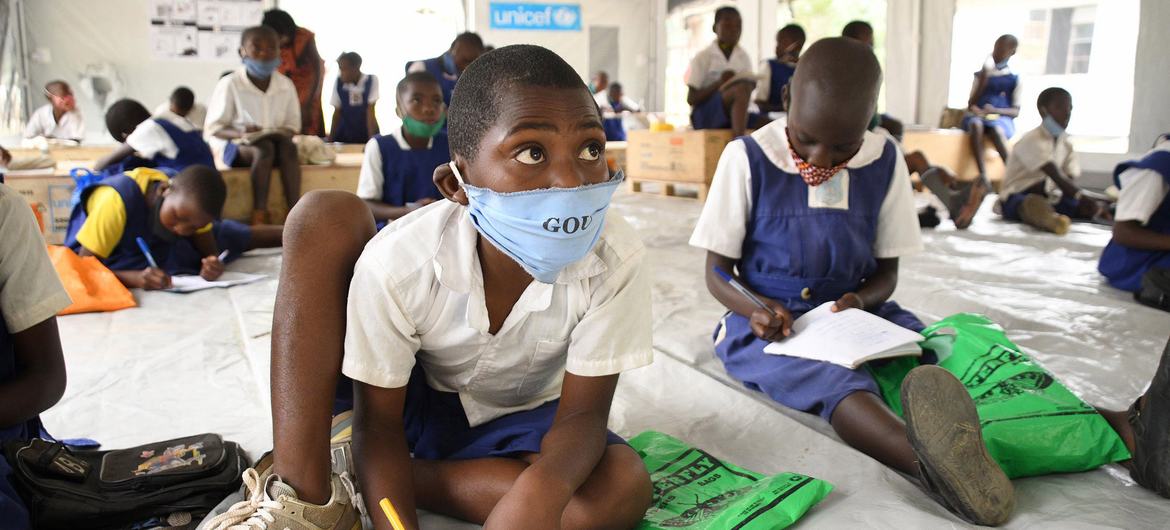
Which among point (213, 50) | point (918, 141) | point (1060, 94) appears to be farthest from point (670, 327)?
point (213, 50)

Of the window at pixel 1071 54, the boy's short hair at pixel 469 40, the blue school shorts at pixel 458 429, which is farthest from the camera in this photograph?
the window at pixel 1071 54

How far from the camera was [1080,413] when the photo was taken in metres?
1.38

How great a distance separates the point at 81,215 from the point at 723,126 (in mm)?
3872

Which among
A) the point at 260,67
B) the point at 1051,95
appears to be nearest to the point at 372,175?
the point at 260,67

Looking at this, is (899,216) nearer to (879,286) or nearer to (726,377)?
(879,286)

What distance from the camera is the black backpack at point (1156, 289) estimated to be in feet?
8.27

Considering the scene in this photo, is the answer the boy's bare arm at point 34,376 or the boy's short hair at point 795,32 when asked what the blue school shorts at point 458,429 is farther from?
the boy's short hair at point 795,32

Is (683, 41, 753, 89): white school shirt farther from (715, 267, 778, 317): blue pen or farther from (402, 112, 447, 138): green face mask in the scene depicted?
(715, 267, 778, 317): blue pen

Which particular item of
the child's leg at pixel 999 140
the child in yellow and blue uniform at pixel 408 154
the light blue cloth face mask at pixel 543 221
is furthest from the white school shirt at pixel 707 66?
the light blue cloth face mask at pixel 543 221

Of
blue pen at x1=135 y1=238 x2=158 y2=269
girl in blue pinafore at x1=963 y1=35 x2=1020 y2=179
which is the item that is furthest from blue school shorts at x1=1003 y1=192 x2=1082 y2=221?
blue pen at x1=135 y1=238 x2=158 y2=269

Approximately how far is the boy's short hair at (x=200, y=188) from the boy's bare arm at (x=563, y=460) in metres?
2.13

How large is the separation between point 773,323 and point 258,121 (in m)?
3.76

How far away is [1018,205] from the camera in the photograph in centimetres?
448

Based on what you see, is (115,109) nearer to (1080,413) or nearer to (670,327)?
(670,327)
